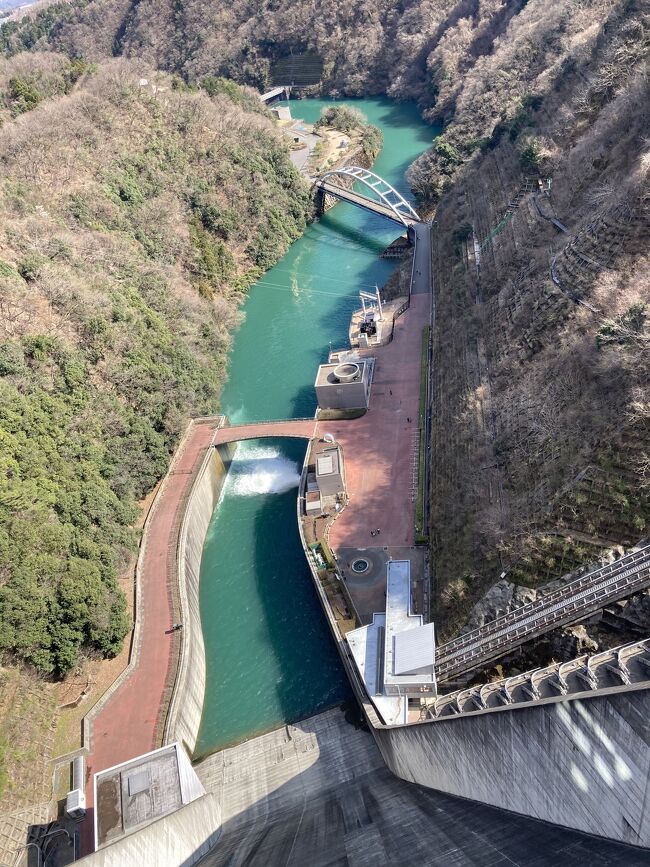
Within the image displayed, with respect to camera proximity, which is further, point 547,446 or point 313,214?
point 313,214

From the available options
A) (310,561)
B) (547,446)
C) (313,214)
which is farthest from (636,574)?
(313,214)

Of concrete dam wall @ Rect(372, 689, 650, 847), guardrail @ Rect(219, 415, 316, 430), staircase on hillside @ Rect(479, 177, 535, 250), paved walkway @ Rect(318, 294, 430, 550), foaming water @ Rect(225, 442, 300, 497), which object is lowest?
foaming water @ Rect(225, 442, 300, 497)

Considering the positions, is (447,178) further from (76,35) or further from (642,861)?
(76,35)

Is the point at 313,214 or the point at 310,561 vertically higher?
the point at 313,214

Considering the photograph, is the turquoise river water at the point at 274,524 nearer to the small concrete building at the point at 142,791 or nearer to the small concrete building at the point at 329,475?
the small concrete building at the point at 329,475

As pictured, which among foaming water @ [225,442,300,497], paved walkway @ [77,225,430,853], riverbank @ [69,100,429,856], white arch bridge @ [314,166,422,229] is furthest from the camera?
white arch bridge @ [314,166,422,229]

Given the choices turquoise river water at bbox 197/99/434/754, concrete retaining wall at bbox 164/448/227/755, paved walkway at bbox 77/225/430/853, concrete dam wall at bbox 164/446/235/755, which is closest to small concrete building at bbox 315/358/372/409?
paved walkway at bbox 77/225/430/853

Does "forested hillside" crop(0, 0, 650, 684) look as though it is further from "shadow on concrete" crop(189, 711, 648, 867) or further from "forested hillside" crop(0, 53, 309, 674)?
"shadow on concrete" crop(189, 711, 648, 867)

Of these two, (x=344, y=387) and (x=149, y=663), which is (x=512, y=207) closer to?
(x=344, y=387)
